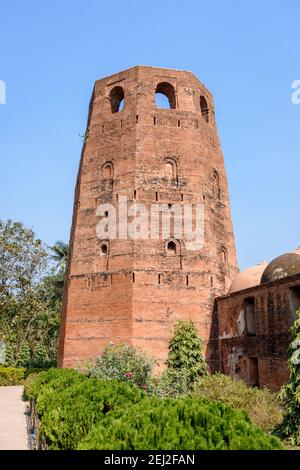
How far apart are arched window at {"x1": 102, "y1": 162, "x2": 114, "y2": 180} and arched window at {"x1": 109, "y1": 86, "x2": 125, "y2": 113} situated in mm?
3744

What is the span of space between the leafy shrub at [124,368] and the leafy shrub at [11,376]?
10.9m

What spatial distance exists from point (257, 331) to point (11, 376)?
1542 centimetres

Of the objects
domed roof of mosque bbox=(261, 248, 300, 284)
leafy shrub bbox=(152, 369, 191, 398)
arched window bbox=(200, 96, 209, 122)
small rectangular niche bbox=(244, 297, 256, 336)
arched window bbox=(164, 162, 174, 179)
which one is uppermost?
arched window bbox=(200, 96, 209, 122)

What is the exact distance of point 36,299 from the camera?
73.9 feet

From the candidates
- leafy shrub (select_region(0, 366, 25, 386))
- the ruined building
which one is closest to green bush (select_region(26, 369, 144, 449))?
the ruined building

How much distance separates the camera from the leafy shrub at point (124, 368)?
1420 cm

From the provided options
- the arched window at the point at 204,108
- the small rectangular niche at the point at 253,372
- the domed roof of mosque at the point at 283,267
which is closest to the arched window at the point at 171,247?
the domed roof of mosque at the point at 283,267

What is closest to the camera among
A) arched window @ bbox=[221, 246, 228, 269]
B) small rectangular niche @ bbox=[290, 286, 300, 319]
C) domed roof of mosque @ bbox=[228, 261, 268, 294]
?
small rectangular niche @ bbox=[290, 286, 300, 319]

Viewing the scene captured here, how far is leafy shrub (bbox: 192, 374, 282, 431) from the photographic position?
11.0m

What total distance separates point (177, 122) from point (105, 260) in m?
7.94

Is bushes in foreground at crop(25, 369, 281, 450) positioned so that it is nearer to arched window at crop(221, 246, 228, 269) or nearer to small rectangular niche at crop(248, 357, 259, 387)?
small rectangular niche at crop(248, 357, 259, 387)

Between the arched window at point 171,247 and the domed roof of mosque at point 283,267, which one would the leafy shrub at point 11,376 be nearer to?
the arched window at point 171,247

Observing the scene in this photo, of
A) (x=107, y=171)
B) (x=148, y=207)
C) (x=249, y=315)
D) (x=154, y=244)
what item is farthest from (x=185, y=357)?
(x=107, y=171)
